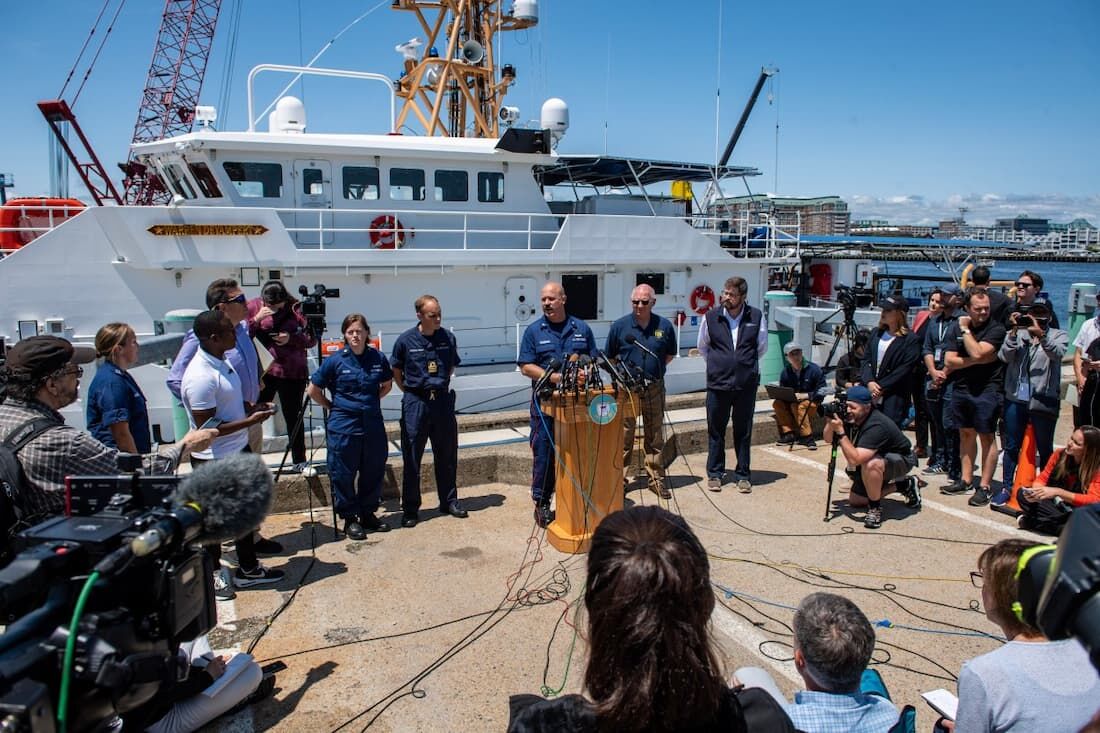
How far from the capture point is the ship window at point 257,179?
10.4 m

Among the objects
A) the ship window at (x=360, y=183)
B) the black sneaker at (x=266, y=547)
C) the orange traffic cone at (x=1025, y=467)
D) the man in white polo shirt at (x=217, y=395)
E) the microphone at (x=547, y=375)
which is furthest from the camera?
the ship window at (x=360, y=183)

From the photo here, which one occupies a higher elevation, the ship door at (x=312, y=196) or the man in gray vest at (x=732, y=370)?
the ship door at (x=312, y=196)

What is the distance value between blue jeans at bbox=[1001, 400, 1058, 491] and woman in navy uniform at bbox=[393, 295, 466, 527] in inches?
182

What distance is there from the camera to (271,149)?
406 inches

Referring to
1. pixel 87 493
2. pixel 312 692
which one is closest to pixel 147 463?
pixel 87 493

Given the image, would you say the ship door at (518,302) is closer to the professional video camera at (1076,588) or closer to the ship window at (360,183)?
the ship window at (360,183)

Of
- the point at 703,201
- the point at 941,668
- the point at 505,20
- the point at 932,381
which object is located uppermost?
the point at 505,20

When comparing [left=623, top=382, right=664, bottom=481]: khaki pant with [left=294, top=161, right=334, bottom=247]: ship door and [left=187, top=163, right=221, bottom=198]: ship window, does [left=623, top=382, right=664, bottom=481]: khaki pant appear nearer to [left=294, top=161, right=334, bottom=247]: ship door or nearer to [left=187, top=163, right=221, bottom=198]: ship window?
[left=294, top=161, right=334, bottom=247]: ship door

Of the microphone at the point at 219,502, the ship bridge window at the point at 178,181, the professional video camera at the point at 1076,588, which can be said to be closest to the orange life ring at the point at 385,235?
the ship bridge window at the point at 178,181

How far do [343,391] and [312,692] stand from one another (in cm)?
236

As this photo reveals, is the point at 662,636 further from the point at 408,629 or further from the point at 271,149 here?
the point at 271,149

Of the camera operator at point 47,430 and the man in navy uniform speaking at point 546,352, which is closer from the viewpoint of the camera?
the camera operator at point 47,430

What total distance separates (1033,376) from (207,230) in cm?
917

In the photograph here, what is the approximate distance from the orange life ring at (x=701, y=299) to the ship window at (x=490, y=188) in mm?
3824
